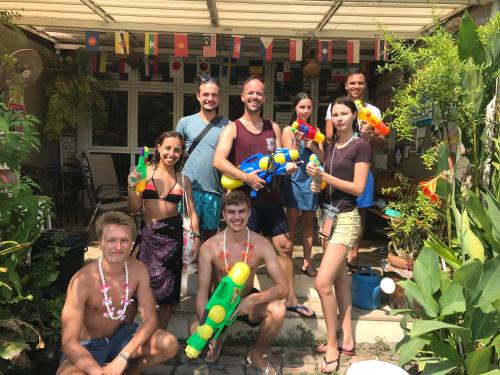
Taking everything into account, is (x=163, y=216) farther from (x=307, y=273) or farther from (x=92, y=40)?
(x=92, y=40)

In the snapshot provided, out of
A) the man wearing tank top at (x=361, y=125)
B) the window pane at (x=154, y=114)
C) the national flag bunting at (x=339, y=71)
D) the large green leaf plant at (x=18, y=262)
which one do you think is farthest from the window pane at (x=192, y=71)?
the large green leaf plant at (x=18, y=262)

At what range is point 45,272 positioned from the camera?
9.71 feet

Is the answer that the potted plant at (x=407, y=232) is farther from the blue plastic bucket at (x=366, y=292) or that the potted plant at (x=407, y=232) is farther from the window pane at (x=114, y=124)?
the window pane at (x=114, y=124)

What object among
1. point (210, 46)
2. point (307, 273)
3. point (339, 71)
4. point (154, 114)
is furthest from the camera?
point (154, 114)

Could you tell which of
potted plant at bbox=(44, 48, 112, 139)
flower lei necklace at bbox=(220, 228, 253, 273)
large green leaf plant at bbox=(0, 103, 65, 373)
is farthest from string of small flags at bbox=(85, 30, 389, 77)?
flower lei necklace at bbox=(220, 228, 253, 273)

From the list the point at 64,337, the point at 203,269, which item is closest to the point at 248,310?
the point at 203,269

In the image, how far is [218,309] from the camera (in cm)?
251

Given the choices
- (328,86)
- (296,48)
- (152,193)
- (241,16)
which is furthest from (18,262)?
(328,86)

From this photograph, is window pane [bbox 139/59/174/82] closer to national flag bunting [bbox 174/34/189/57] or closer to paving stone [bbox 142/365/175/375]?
national flag bunting [bbox 174/34/189/57]

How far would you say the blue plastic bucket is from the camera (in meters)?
3.69

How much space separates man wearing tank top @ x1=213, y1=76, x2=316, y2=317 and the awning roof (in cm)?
202

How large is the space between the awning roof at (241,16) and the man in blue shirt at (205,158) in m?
1.95

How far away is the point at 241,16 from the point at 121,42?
1468mm

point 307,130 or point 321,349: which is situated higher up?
point 307,130
